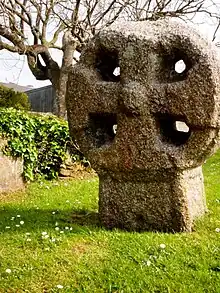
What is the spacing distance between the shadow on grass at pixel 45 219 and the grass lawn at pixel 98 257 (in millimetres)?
11

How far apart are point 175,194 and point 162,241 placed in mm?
559

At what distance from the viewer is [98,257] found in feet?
13.7

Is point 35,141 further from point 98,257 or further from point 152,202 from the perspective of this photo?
point 98,257

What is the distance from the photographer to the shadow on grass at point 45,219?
510 cm

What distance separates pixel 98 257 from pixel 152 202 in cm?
97

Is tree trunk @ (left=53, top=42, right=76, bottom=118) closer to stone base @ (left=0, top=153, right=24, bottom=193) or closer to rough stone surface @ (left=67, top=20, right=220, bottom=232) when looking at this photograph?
stone base @ (left=0, top=153, right=24, bottom=193)

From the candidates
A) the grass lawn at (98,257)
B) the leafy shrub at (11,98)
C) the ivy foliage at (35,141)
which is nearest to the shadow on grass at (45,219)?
the grass lawn at (98,257)

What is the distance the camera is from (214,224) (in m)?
4.98

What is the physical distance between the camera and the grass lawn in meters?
3.68

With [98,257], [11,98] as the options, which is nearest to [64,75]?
[11,98]

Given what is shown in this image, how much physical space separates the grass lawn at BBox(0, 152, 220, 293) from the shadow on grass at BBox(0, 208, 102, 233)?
11 mm

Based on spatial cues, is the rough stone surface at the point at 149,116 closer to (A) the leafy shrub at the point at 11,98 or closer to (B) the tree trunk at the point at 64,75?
(A) the leafy shrub at the point at 11,98

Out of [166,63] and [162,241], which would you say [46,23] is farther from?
[162,241]

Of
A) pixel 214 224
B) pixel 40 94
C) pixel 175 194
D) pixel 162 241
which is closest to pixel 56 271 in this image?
pixel 162 241
